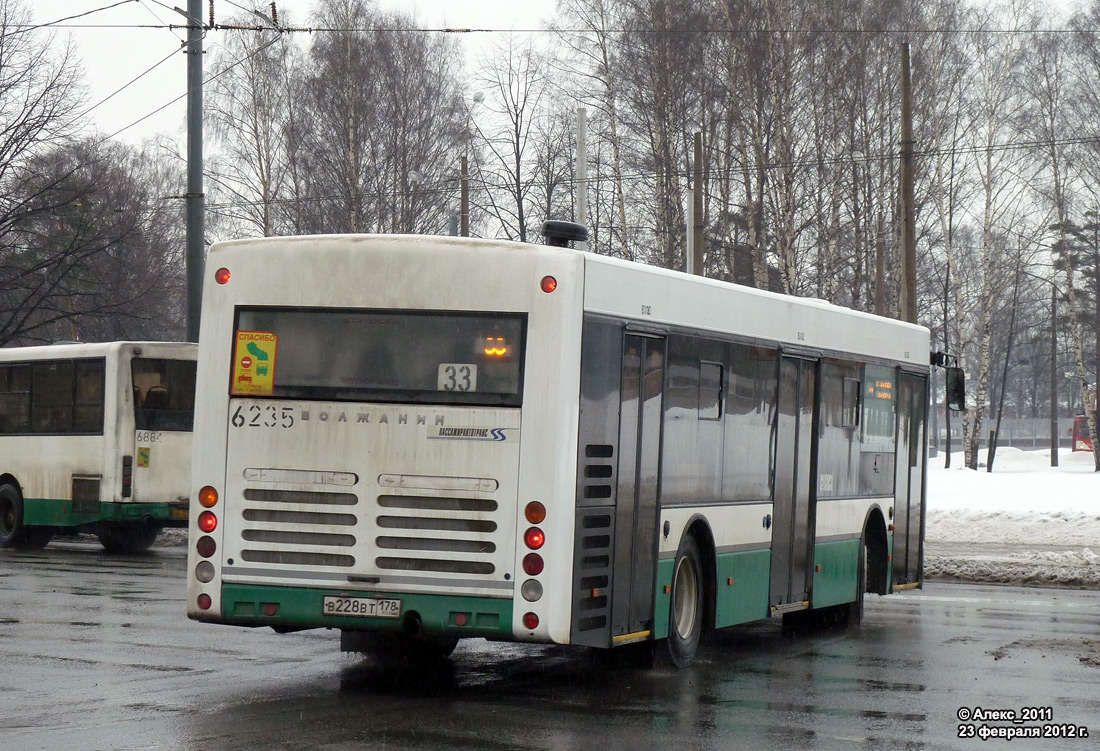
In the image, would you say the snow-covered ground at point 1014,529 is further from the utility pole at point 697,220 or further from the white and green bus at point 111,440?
the white and green bus at point 111,440

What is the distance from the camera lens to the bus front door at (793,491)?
12391mm

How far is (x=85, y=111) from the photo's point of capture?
1375 inches

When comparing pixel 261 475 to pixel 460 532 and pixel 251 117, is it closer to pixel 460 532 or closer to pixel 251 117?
pixel 460 532

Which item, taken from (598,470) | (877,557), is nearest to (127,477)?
(877,557)

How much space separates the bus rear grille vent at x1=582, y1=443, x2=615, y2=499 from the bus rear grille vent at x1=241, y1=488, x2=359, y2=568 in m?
1.37

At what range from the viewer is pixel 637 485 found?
1012 centimetres

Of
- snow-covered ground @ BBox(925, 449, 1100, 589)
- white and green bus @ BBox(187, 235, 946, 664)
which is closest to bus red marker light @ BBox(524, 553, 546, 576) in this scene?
white and green bus @ BBox(187, 235, 946, 664)

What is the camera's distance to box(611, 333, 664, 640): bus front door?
9.90 m

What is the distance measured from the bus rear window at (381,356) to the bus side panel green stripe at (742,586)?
9.22 ft

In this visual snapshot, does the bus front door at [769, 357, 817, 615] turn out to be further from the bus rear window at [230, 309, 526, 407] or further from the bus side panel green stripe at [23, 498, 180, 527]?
the bus side panel green stripe at [23, 498, 180, 527]

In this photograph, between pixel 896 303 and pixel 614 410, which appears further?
pixel 896 303

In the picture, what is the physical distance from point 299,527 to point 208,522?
0.60 meters

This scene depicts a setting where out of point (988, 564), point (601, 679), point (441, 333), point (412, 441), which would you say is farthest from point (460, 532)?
point (988, 564)

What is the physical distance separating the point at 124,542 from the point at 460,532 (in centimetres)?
1449
